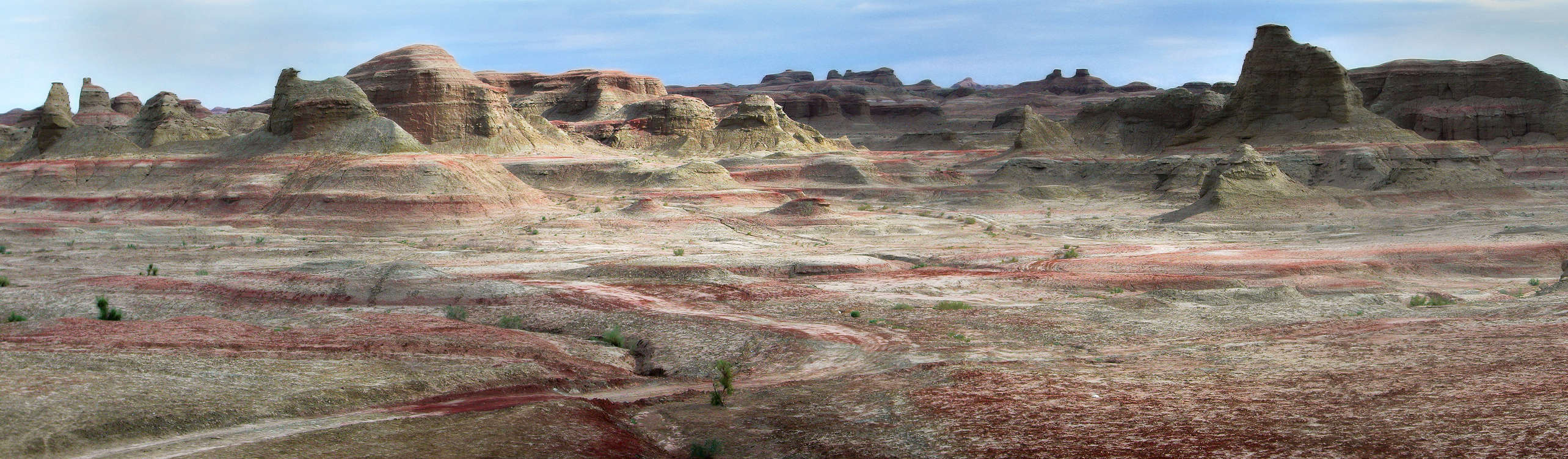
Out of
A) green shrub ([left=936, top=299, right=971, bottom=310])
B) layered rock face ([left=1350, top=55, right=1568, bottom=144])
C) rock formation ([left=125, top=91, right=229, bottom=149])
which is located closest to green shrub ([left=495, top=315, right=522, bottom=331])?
green shrub ([left=936, top=299, right=971, bottom=310])

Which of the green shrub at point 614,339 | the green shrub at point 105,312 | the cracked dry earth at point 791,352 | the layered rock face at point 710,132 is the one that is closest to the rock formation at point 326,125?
the cracked dry earth at point 791,352

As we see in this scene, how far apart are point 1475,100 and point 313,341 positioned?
284 feet

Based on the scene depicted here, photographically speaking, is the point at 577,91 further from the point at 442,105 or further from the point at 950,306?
the point at 950,306

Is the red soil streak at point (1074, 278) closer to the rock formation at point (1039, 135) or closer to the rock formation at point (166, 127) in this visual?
the rock formation at point (166, 127)

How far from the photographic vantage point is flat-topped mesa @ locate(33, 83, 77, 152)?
5800cm

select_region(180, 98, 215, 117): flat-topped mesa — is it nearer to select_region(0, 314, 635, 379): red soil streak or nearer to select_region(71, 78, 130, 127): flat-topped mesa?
select_region(71, 78, 130, 127): flat-topped mesa

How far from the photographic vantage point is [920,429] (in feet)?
36.8

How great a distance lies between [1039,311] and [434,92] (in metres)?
56.0

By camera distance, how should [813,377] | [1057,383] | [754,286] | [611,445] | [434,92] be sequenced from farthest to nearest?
[434,92] < [754,286] < [813,377] < [1057,383] < [611,445]

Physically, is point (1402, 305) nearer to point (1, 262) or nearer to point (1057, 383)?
point (1057, 383)

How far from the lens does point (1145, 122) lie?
84250mm

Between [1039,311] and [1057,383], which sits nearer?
[1057,383]

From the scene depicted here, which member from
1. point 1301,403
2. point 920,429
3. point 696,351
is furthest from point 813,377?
point 1301,403

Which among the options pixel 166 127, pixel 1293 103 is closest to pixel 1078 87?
pixel 1293 103
